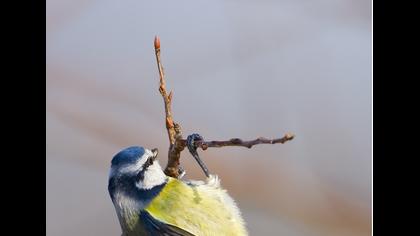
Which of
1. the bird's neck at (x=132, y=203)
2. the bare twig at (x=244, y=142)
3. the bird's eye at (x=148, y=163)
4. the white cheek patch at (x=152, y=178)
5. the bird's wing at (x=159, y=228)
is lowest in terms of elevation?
the bird's wing at (x=159, y=228)

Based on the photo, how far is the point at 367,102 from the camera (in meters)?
1.62

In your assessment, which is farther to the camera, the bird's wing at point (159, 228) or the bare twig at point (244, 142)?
the bird's wing at point (159, 228)

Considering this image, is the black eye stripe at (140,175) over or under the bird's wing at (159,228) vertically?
over

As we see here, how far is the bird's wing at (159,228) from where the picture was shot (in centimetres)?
136

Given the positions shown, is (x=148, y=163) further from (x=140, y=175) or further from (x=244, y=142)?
(x=244, y=142)

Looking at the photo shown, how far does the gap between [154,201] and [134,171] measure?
88mm

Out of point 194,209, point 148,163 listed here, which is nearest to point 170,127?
point 148,163

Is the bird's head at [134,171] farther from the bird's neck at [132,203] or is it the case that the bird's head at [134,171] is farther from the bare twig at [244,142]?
the bare twig at [244,142]

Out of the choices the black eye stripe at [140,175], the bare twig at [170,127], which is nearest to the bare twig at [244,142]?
the bare twig at [170,127]

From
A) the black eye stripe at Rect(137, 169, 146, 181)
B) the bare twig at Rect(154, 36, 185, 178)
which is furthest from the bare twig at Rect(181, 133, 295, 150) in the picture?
the black eye stripe at Rect(137, 169, 146, 181)

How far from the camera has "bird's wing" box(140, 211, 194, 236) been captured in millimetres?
1364

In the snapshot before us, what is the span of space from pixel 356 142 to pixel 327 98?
0.49ft

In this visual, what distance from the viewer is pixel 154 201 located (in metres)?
1.39

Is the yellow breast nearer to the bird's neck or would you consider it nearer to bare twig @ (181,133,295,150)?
the bird's neck
